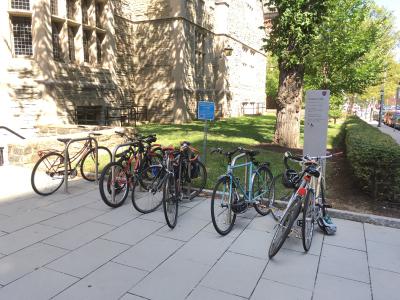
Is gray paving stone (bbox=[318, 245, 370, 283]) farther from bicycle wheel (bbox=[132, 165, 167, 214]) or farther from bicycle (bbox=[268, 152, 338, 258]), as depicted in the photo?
bicycle wheel (bbox=[132, 165, 167, 214])

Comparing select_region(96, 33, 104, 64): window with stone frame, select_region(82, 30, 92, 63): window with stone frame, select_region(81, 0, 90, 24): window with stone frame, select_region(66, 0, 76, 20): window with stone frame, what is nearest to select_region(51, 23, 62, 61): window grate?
select_region(66, 0, 76, 20): window with stone frame

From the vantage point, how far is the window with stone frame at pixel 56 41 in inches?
470

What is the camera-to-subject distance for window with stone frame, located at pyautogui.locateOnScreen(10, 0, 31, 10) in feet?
35.2

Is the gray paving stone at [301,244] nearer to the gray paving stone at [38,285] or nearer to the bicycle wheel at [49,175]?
the gray paving stone at [38,285]

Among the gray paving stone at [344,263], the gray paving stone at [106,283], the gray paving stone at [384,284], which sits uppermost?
the gray paving stone at [106,283]

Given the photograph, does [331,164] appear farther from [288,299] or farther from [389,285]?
[288,299]

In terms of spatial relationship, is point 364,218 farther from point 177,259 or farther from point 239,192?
point 177,259

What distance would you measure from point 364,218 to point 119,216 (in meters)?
3.45

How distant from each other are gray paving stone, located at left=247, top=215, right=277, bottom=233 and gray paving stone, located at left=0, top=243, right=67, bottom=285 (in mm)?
2401

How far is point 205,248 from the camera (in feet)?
12.9

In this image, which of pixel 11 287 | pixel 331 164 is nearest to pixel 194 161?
pixel 11 287

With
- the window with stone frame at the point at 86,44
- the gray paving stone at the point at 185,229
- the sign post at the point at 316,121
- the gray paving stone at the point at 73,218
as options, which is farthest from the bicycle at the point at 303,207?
the window with stone frame at the point at 86,44

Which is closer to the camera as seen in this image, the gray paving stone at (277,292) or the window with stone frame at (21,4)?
the gray paving stone at (277,292)

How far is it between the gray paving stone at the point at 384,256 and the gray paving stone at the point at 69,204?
4065mm
